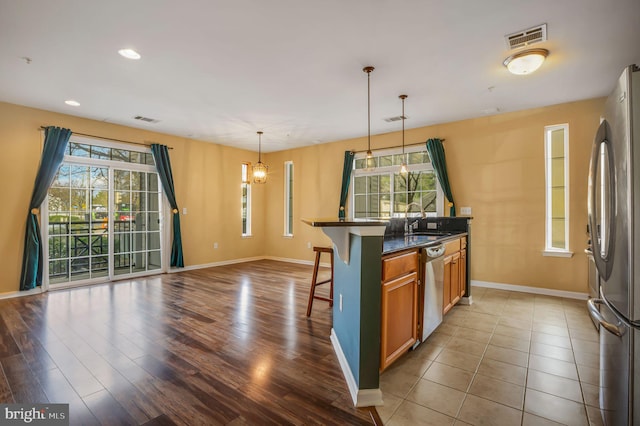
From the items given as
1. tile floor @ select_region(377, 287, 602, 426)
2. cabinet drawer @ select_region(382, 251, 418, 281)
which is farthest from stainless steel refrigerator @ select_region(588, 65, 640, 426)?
cabinet drawer @ select_region(382, 251, 418, 281)

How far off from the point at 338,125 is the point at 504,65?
2837 millimetres

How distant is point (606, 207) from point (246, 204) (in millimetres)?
6986

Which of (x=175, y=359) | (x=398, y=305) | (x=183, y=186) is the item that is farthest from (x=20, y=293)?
(x=398, y=305)

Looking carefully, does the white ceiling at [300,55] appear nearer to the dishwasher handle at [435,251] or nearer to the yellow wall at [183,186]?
the yellow wall at [183,186]

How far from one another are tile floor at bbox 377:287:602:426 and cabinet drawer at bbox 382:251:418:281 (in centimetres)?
77

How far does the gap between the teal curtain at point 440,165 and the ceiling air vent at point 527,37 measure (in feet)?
8.09

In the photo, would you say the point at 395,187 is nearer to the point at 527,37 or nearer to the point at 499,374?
the point at 527,37

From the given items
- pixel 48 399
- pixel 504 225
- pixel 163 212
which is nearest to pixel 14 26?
pixel 48 399

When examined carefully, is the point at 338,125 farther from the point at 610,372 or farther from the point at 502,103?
the point at 610,372

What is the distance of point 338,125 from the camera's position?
Answer: 5.57m

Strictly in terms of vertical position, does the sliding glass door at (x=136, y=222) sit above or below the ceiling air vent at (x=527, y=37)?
below

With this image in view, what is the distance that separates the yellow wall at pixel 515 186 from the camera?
4297 millimetres

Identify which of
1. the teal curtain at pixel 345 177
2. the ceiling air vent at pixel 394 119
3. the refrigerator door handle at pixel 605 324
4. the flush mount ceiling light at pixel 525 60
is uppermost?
the ceiling air vent at pixel 394 119

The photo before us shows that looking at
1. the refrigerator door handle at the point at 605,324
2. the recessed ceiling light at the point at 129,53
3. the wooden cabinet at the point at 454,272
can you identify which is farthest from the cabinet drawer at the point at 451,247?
A: the recessed ceiling light at the point at 129,53
